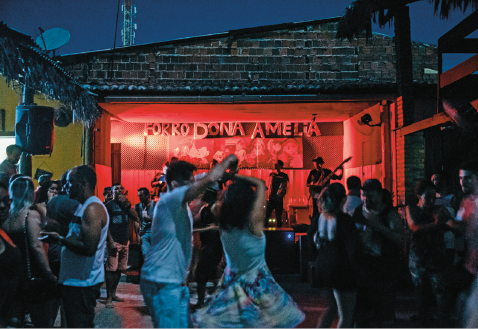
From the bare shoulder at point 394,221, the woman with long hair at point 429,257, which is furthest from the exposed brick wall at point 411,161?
the bare shoulder at point 394,221

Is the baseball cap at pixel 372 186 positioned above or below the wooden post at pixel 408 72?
below

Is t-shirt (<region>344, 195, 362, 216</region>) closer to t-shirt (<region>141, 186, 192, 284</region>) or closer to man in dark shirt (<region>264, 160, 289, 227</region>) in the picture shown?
t-shirt (<region>141, 186, 192, 284</region>)

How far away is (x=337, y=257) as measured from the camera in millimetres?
4188

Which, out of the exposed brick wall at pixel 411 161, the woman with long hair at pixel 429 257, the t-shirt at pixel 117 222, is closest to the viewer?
the woman with long hair at pixel 429 257

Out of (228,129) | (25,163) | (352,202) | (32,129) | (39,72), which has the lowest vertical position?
(352,202)

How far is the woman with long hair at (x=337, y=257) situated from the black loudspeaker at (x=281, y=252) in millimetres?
4391

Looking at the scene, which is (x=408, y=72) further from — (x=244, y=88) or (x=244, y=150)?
(x=244, y=150)

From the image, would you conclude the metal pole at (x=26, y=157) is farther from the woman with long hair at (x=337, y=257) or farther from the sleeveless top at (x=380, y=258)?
the sleeveless top at (x=380, y=258)

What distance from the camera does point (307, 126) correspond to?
14297 millimetres

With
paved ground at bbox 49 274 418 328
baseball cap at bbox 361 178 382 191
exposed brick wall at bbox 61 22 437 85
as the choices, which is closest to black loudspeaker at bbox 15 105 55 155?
paved ground at bbox 49 274 418 328

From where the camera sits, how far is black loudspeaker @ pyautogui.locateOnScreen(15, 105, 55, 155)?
287 inches

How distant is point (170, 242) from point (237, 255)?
2.02 ft

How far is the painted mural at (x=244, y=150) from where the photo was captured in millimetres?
14211

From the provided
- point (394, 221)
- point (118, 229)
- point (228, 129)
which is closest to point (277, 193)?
point (228, 129)
